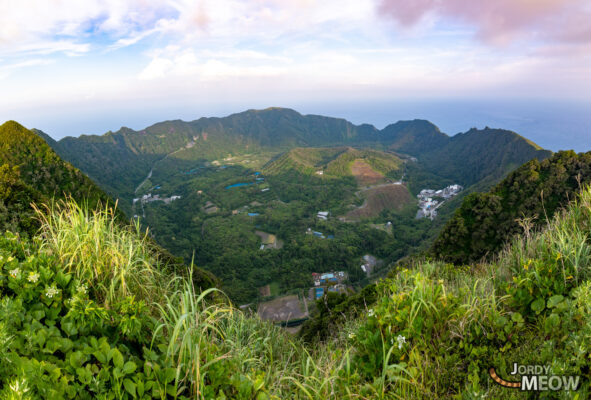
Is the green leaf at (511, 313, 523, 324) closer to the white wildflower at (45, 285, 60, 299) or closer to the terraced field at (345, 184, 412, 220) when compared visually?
the white wildflower at (45, 285, 60, 299)

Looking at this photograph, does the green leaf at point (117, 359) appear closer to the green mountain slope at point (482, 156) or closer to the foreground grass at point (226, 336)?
the foreground grass at point (226, 336)

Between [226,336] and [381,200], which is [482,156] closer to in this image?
[381,200]

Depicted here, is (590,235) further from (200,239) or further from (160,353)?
(200,239)

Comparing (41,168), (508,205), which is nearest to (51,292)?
(508,205)

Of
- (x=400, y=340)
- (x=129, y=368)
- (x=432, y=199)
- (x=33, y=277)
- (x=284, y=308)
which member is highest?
(x=33, y=277)

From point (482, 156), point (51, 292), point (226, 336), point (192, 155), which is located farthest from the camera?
point (192, 155)
